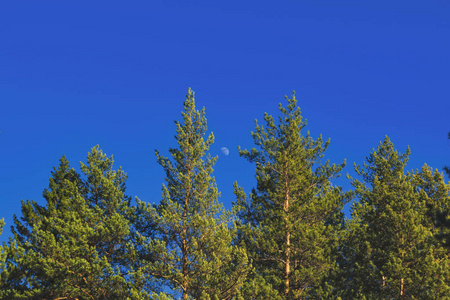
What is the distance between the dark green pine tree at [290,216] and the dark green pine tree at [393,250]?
63.1 inches

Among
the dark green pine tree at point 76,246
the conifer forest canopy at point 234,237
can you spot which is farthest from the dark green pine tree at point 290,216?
the dark green pine tree at point 76,246

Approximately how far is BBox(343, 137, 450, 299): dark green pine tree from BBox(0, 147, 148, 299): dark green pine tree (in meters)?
11.4

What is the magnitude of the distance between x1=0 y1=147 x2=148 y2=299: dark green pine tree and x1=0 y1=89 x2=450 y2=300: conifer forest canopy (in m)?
0.07

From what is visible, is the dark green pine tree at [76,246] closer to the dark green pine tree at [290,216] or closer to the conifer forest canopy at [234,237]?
the conifer forest canopy at [234,237]

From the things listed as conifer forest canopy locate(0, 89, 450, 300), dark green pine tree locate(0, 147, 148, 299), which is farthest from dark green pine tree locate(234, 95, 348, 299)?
dark green pine tree locate(0, 147, 148, 299)

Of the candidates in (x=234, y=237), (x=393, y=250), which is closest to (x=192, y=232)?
(x=234, y=237)

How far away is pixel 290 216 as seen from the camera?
23438mm

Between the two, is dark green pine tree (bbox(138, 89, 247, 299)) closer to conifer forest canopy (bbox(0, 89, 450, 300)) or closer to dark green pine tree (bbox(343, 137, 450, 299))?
conifer forest canopy (bbox(0, 89, 450, 300))

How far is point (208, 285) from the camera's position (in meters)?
21.2

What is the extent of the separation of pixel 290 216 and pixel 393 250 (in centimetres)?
556

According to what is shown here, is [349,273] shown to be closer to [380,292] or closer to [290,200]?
[380,292]

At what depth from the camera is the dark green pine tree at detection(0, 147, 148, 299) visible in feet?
73.2

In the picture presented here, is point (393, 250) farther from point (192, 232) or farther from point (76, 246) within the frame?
point (76, 246)

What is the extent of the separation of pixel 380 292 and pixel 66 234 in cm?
1648
